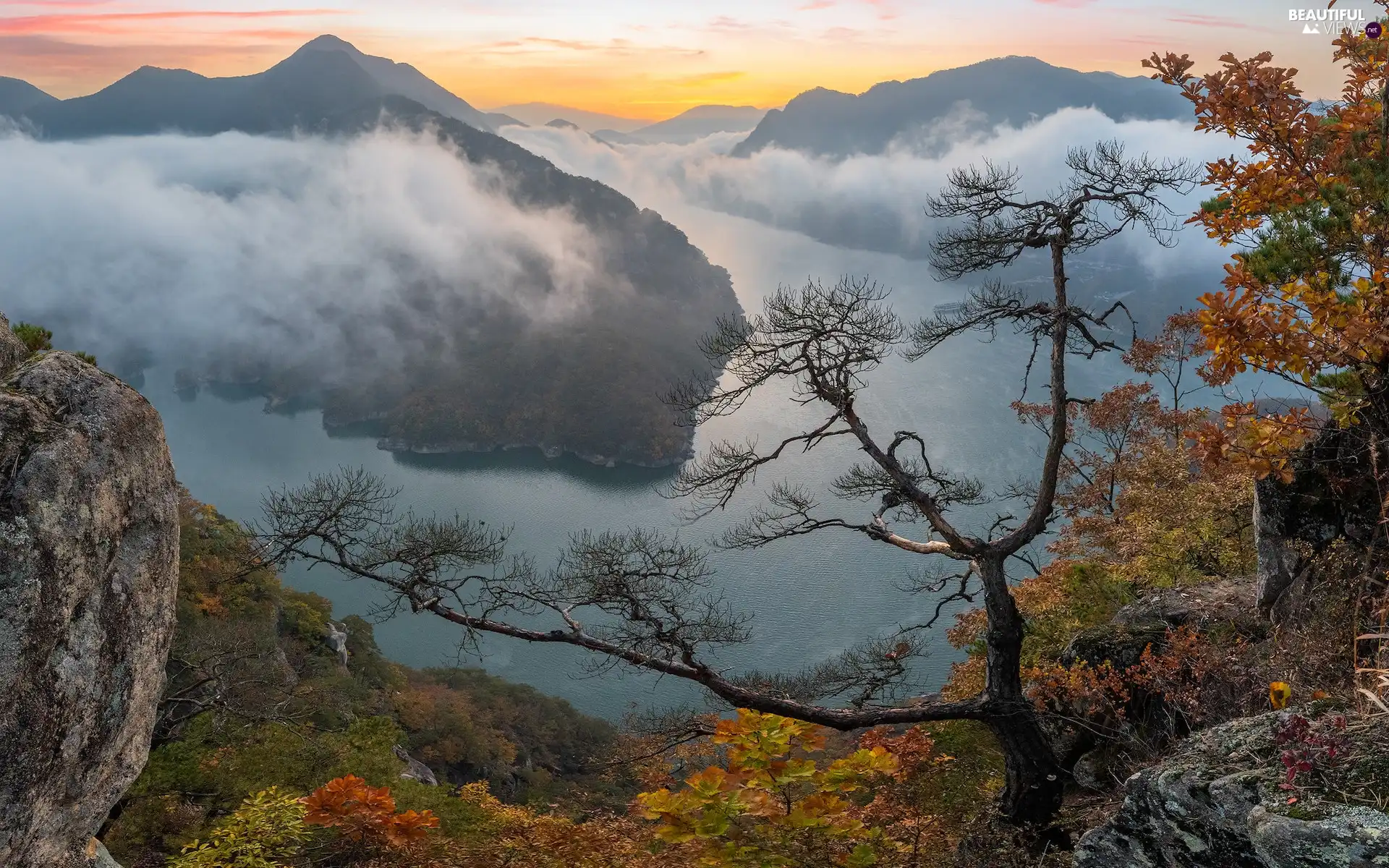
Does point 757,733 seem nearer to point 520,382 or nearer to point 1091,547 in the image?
point 1091,547

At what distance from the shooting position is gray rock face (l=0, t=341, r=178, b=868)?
14.9 ft

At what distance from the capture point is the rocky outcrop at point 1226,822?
271 centimetres

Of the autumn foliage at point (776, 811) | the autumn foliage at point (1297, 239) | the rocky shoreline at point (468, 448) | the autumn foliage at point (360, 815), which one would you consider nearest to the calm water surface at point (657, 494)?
the rocky shoreline at point (468, 448)

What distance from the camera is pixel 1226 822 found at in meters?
3.23

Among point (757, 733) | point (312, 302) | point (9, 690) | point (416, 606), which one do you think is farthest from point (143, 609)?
point (312, 302)

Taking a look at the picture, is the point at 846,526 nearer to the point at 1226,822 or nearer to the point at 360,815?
the point at 1226,822

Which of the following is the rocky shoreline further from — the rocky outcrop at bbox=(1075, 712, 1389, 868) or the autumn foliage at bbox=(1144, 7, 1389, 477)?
the rocky outcrop at bbox=(1075, 712, 1389, 868)

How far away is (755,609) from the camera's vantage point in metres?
47.9

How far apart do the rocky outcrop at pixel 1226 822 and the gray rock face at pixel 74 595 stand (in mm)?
5454

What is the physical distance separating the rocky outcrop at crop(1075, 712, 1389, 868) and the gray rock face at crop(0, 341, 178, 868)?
5454mm

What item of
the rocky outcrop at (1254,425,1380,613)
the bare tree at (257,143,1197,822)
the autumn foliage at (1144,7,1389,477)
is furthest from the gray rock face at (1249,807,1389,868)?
the bare tree at (257,143,1197,822)

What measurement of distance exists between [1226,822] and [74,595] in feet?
19.1

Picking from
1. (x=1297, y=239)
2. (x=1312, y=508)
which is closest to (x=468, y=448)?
(x=1312, y=508)

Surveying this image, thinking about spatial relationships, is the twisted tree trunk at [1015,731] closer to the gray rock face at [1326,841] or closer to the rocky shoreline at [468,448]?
the gray rock face at [1326,841]
